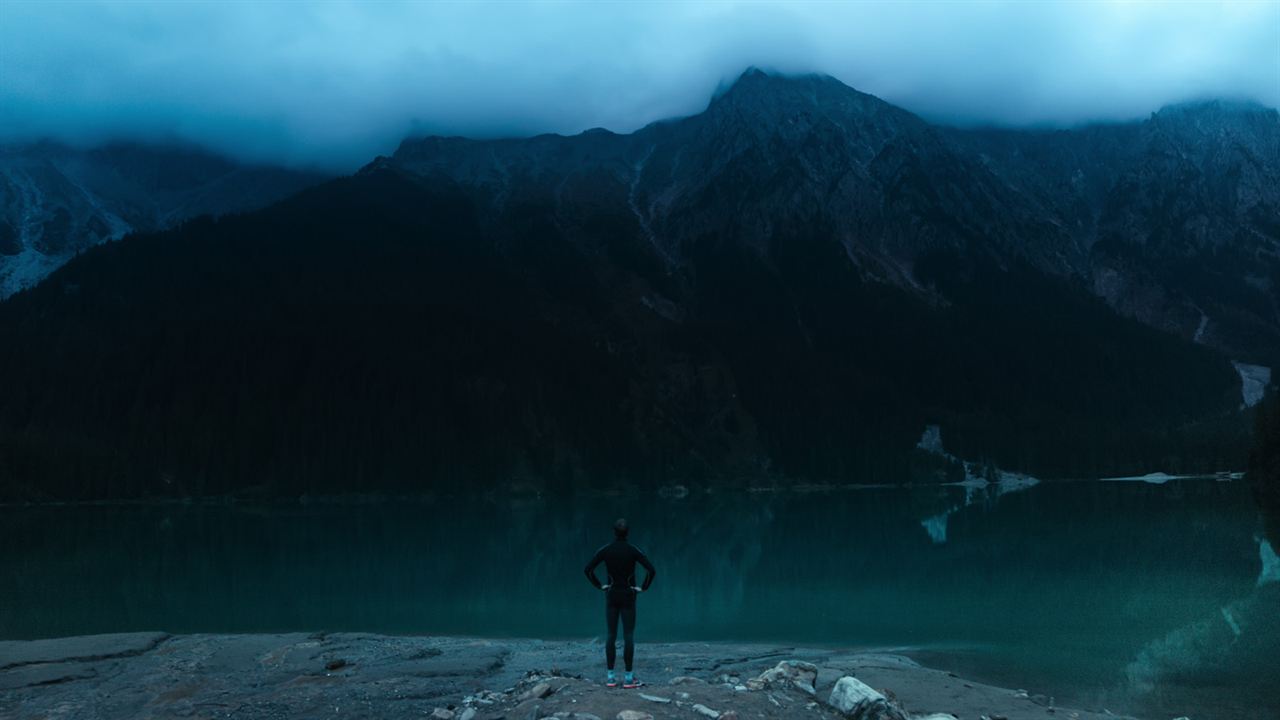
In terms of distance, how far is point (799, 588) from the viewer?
1687 inches

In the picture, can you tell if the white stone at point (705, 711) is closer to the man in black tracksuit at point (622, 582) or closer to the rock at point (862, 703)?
the rock at point (862, 703)

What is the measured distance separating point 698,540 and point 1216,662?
1890 inches

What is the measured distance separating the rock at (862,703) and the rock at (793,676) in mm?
1261

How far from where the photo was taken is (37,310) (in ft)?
641

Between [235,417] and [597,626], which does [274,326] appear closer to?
[235,417]

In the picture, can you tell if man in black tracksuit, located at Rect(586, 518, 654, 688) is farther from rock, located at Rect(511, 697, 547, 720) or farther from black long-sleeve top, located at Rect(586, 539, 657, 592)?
rock, located at Rect(511, 697, 547, 720)

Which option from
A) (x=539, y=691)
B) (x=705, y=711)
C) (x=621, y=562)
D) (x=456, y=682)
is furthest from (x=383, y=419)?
(x=705, y=711)

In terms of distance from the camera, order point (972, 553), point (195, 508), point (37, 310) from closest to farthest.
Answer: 1. point (972, 553)
2. point (195, 508)
3. point (37, 310)

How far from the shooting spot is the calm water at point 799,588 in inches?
1038

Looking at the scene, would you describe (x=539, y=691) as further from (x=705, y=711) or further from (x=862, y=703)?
(x=862, y=703)

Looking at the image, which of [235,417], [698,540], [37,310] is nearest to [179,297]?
[37,310]

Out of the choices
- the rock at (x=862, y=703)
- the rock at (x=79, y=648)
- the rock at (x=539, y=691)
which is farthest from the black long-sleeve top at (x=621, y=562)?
the rock at (x=79, y=648)

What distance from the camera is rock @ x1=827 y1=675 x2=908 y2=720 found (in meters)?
15.5

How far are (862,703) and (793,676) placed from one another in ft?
8.86
